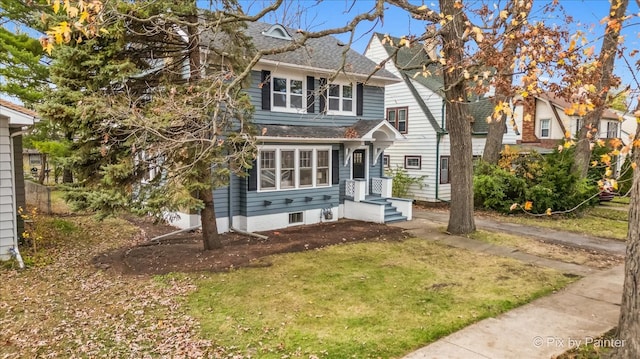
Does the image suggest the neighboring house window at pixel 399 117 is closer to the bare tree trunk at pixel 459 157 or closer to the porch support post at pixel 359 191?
the porch support post at pixel 359 191

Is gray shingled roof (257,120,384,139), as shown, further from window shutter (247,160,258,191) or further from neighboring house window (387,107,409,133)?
neighboring house window (387,107,409,133)

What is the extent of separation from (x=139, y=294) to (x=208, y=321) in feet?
6.59

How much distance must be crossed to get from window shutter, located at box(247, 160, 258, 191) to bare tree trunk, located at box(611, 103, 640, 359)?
10.1 metres

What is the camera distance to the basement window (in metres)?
14.3

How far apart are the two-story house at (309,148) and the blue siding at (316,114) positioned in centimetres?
3

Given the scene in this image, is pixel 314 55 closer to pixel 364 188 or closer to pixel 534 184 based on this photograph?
pixel 364 188

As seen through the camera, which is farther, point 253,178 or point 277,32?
point 277,32

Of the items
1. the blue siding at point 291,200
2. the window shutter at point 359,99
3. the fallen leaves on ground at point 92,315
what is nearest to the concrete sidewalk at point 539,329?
the fallen leaves on ground at point 92,315

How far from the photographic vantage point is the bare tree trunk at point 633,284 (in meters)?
4.39

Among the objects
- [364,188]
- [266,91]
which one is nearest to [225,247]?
[266,91]

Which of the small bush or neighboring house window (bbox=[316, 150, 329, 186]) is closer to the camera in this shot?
neighboring house window (bbox=[316, 150, 329, 186])

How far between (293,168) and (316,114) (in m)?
2.43

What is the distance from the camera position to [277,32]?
1558cm

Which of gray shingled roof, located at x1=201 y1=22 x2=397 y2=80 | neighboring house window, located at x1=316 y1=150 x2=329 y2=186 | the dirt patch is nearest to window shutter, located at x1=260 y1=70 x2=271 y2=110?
gray shingled roof, located at x1=201 y1=22 x2=397 y2=80
